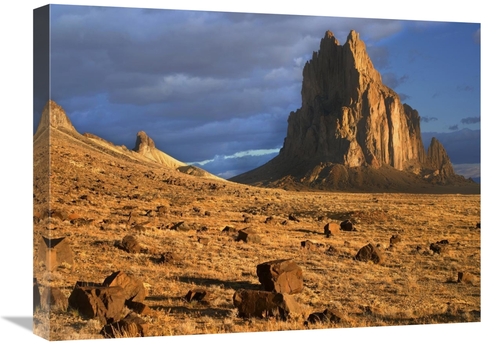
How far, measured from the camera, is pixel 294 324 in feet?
65.8

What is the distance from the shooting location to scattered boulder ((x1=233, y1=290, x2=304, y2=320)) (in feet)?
64.1

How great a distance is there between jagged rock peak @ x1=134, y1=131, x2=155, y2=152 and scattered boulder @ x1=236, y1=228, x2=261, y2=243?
11.9 ft

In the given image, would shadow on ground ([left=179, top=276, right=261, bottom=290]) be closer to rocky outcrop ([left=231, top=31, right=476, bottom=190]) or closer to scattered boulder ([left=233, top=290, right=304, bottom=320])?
scattered boulder ([left=233, top=290, right=304, bottom=320])

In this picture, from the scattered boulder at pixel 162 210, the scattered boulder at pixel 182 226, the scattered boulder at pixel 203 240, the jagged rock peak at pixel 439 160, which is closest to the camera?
the scattered boulder at pixel 182 226

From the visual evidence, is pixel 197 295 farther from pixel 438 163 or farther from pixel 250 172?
pixel 438 163

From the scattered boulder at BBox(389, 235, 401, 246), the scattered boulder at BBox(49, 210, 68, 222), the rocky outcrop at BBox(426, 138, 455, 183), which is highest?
the rocky outcrop at BBox(426, 138, 455, 183)

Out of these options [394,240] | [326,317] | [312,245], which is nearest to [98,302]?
[326,317]

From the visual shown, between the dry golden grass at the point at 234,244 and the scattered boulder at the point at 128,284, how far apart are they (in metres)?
0.43

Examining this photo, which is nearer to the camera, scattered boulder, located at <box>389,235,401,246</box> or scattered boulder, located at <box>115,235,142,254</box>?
scattered boulder, located at <box>115,235,142,254</box>

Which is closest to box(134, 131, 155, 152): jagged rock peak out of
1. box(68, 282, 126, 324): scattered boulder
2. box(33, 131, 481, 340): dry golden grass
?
box(33, 131, 481, 340): dry golden grass

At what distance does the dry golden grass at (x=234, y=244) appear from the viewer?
19.6 m

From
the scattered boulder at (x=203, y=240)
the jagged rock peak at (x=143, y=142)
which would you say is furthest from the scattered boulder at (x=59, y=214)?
the scattered boulder at (x=203, y=240)

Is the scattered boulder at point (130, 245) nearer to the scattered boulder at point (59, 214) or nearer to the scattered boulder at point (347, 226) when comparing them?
the scattered boulder at point (59, 214)

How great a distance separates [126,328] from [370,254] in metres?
8.28
